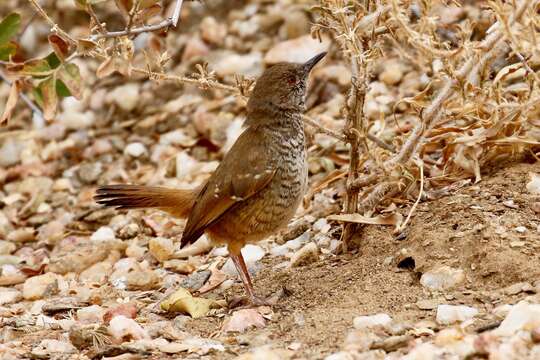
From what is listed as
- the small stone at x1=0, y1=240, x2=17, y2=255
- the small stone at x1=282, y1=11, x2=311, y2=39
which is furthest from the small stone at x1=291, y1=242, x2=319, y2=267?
the small stone at x1=282, y1=11, x2=311, y2=39

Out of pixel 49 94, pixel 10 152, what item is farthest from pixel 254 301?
pixel 10 152

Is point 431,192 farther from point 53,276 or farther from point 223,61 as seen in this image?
point 223,61

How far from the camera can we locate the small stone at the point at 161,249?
5.53 m

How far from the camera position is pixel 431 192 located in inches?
192

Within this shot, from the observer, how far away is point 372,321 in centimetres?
378

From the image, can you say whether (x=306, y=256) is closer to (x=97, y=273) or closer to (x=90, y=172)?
(x=97, y=273)

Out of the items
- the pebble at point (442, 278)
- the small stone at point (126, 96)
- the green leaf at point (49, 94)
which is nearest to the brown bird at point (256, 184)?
the green leaf at point (49, 94)

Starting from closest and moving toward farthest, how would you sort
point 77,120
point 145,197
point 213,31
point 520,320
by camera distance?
point 520,320 < point 145,197 < point 77,120 < point 213,31

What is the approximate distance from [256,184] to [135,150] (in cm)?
257

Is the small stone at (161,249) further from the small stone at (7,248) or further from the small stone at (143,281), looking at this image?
the small stone at (7,248)

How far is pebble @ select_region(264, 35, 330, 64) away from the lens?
22.8 ft

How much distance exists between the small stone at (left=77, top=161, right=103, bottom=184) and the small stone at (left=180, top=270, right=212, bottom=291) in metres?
2.02

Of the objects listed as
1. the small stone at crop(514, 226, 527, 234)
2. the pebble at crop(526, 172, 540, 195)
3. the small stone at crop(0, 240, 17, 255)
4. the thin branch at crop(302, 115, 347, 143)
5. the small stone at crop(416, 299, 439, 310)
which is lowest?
the small stone at crop(416, 299, 439, 310)

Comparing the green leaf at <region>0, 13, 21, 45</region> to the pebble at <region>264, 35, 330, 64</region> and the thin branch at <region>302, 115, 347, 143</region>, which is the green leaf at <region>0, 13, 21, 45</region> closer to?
the thin branch at <region>302, 115, 347, 143</region>
